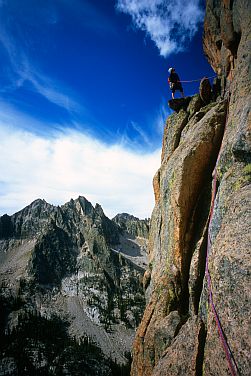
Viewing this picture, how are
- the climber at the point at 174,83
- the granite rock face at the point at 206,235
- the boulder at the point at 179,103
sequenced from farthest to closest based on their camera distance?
the climber at the point at 174,83
the boulder at the point at 179,103
the granite rock face at the point at 206,235

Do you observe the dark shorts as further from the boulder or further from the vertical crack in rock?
the vertical crack in rock

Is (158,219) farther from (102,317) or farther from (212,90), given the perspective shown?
(102,317)

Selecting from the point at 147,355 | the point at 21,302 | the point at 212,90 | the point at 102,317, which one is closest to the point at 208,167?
the point at 212,90

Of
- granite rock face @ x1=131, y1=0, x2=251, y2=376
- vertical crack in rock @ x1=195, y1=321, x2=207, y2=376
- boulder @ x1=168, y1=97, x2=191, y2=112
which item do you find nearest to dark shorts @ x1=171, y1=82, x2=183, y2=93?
boulder @ x1=168, y1=97, x2=191, y2=112

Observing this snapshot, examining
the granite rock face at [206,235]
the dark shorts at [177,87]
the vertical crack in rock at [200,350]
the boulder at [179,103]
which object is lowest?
the vertical crack in rock at [200,350]

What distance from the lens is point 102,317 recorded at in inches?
7210

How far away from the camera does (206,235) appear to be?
13.6 meters

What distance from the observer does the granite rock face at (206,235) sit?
8234 millimetres

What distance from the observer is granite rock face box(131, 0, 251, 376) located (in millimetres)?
8234

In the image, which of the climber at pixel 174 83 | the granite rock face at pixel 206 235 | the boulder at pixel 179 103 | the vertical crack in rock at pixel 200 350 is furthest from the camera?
the climber at pixel 174 83

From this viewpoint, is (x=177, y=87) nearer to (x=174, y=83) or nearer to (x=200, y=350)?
(x=174, y=83)

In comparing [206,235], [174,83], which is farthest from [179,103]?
[206,235]

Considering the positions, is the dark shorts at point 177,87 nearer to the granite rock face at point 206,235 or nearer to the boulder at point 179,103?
the boulder at point 179,103

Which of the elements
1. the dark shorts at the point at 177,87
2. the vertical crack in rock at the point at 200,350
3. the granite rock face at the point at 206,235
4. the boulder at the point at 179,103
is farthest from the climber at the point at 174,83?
the vertical crack in rock at the point at 200,350
